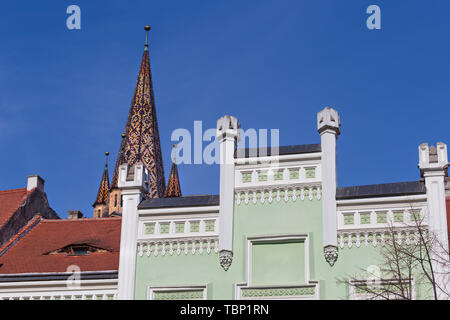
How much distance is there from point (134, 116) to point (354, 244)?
6373 cm

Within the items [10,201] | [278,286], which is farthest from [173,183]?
[278,286]

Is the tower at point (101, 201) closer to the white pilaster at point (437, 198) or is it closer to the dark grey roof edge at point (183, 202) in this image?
the dark grey roof edge at point (183, 202)

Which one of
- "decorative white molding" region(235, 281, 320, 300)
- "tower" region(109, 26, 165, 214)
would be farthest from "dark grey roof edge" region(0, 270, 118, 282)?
"tower" region(109, 26, 165, 214)

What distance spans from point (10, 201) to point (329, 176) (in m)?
13.8

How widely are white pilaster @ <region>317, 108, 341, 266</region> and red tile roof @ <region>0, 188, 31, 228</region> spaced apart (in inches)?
480

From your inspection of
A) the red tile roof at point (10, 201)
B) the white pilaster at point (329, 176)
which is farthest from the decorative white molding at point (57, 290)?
the white pilaster at point (329, 176)

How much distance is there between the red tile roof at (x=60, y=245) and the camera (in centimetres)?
2723

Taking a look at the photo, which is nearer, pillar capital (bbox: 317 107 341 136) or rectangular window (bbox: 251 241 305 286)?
rectangular window (bbox: 251 241 305 286)

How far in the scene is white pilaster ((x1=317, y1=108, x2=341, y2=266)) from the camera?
23.6m

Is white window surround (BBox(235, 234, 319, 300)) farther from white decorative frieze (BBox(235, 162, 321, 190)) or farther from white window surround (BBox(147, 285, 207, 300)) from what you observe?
white decorative frieze (BBox(235, 162, 321, 190))

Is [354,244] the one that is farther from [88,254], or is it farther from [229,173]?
[88,254]
